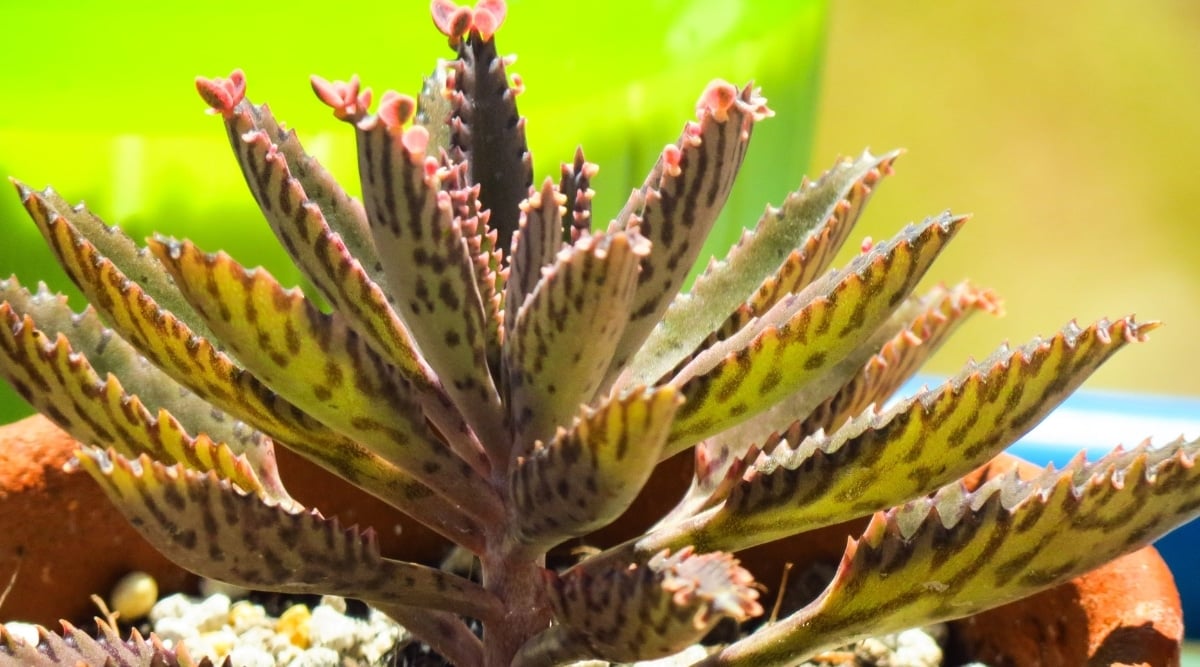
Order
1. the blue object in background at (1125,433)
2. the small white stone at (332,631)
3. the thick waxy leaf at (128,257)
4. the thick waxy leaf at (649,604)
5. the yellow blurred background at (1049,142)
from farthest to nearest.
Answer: the yellow blurred background at (1049,142), the blue object in background at (1125,433), the small white stone at (332,631), the thick waxy leaf at (128,257), the thick waxy leaf at (649,604)

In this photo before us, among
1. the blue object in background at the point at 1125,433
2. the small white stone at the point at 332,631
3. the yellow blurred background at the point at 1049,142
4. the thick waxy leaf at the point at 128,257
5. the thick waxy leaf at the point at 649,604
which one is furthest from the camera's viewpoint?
the yellow blurred background at the point at 1049,142

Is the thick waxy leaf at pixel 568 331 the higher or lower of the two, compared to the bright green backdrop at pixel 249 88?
lower

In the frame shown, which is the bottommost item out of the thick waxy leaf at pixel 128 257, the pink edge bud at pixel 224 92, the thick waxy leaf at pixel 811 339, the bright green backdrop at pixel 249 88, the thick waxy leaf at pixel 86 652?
the thick waxy leaf at pixel 86 652

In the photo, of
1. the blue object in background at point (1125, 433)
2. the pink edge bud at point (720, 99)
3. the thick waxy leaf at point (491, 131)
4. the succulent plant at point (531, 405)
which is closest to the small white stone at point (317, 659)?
the succulent plant at point (531, 405)

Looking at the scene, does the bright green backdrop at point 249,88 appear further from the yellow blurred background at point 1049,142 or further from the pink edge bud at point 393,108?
the yellow blurred background at point 1049,142

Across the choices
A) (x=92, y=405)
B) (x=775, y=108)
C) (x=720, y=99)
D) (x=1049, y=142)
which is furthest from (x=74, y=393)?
(x=1049, y=142)

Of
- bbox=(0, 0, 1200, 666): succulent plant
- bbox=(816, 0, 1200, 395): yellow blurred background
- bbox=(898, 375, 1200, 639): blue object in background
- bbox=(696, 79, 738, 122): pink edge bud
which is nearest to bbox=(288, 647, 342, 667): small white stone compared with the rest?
bbox=(0, 0, 1200, 666): succulent plant

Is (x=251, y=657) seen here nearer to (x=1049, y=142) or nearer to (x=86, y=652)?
(x=86, y=652)
